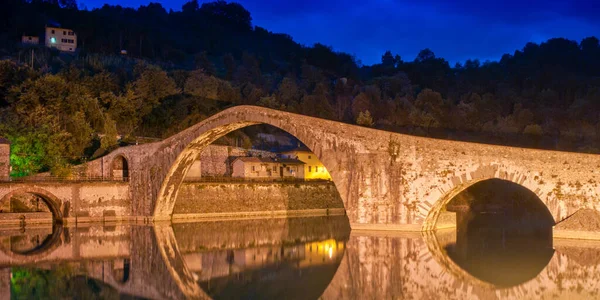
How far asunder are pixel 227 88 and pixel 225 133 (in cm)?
3460

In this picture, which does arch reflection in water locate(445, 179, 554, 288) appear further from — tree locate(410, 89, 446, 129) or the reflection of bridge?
tree locate(410, 89, 446, 129)

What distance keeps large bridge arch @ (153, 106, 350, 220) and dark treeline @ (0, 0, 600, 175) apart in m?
6.10

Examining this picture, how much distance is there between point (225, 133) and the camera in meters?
32.9

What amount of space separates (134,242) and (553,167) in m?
15.5

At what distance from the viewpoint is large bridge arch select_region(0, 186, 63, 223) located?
105 ft

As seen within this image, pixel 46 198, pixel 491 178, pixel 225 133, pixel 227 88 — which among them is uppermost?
pixel 227 88

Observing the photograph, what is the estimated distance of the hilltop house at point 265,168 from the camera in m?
44.3

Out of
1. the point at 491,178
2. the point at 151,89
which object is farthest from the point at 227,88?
the point at 491,178

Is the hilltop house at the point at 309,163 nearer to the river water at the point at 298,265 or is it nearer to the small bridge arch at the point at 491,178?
the river water at the point at 298,265

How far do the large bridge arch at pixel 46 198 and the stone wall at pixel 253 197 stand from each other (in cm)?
610

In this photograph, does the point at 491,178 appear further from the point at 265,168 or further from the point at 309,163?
the point at 309,163

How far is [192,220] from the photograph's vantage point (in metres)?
36.0

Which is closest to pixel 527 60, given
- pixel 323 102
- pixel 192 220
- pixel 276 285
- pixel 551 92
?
pixel 551 92

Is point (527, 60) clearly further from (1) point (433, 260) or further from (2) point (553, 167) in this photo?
(1) point (433, 260)
